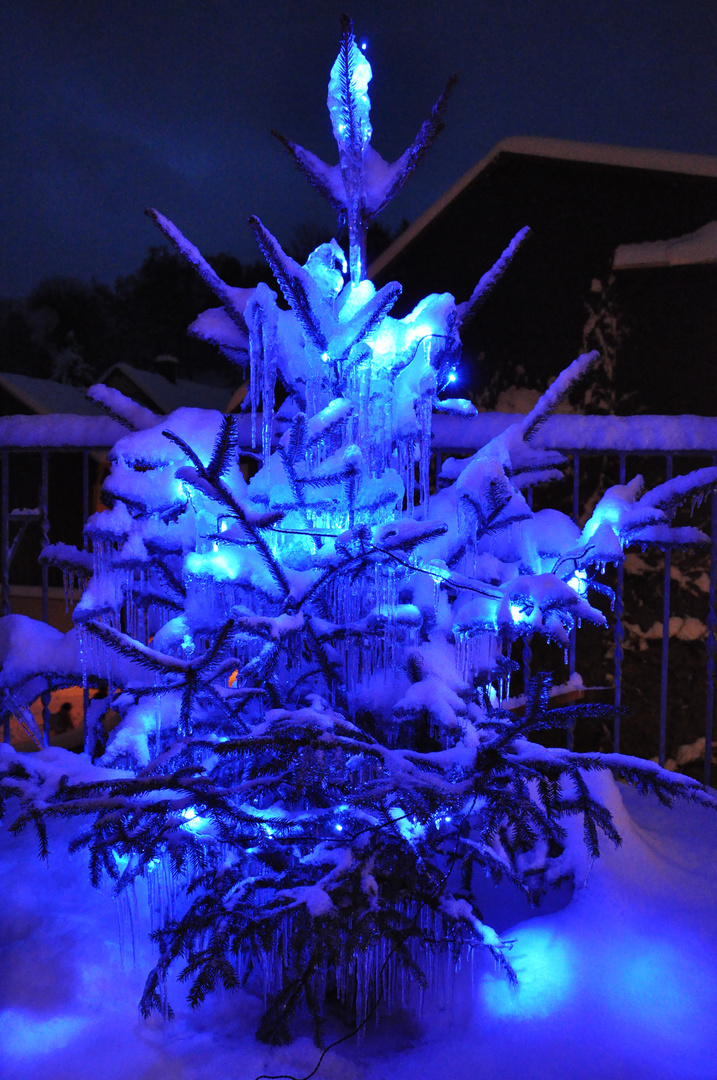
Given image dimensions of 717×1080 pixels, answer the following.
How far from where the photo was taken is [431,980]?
1792mm

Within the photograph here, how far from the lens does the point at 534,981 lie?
1739 mm

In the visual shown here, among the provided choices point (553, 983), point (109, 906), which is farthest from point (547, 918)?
Answer: point (109, 906)

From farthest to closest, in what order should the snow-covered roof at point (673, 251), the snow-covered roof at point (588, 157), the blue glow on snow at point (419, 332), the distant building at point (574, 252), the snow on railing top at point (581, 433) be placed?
the distant building at point (574, 252) < the snow-covered roof at point (588, 157) < the snow-covered roof at point (673, 251) < the snow on railing top at point (581, 433) < the blue glow on snow at point (419, 332)

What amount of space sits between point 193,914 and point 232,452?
1.09 m

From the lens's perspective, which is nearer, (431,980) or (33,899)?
(431,980)

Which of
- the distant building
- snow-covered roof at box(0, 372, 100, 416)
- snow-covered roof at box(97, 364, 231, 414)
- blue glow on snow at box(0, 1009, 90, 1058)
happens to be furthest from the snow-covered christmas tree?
snow-covered roof at box(97, 364, 231, 414)

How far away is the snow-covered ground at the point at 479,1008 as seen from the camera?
1540 mm

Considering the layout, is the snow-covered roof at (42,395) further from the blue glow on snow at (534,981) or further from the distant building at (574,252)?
the blue glow on snow at (534,981)

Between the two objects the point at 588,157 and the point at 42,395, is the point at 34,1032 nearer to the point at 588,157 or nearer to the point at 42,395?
the point at 588,157

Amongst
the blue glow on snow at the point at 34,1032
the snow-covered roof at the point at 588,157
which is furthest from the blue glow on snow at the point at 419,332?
the snow-covered roof at the point at 588,157

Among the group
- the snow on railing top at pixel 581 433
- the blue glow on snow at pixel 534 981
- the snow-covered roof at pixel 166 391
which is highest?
the snow-covered roof at pixel 166 391

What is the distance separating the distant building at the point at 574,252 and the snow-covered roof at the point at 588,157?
1 centimetres

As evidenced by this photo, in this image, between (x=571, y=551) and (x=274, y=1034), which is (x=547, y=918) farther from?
(x=571, y=551)

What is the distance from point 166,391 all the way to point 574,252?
15574 mm
